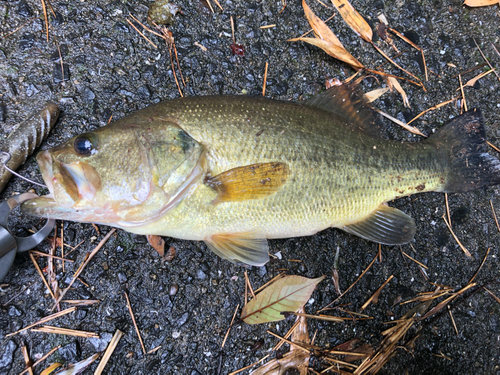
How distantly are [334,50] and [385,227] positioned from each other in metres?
1.54

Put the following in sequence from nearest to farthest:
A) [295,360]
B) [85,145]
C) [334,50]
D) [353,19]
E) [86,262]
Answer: [85,145]
[86,262]
[295,360]
[334,50]
[353,19]

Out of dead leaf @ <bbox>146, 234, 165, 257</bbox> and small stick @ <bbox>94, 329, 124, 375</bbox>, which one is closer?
small stick @ <bbox>94, 329, 124, 375</bbox>

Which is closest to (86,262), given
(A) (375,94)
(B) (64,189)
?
(B) (64,189)

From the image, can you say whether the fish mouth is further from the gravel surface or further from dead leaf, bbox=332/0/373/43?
dead leaf, bbox=332/0/373/43

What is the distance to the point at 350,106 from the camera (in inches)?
91.4

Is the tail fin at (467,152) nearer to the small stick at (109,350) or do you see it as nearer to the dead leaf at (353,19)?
the dead leaf at (353,19)

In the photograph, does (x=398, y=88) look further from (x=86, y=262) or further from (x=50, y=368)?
(x=50, y=368)

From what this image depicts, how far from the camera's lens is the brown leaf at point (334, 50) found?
2.59 meters

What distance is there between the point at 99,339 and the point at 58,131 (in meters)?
1.48

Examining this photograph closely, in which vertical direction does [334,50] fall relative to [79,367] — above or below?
above

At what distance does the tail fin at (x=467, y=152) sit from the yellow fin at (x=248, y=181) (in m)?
1.47

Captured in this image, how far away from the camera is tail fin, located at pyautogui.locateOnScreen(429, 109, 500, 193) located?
2457mm

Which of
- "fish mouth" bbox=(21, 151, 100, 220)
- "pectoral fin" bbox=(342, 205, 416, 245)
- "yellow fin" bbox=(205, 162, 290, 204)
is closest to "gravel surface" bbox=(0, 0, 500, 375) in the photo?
"pectoral fin" bbox=(342, 205, 416, 245)

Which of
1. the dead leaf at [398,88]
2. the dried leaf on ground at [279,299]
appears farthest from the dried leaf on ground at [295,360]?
the dead leaf at [398,88]
